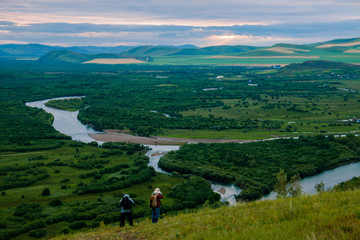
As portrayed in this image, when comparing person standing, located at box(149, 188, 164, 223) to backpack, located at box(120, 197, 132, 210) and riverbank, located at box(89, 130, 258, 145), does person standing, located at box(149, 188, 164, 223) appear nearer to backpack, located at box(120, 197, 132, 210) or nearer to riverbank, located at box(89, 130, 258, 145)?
backpack, located at box(120, 197, 132, 210)

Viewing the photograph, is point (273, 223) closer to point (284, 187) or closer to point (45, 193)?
point (284, 187)

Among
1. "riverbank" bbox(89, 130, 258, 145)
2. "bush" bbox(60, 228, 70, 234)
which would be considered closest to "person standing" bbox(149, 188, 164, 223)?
"bush" bbox(60, 228, 70, 234)

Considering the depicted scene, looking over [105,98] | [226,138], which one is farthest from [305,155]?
[105,98]

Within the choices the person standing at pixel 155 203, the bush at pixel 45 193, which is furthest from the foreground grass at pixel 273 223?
the bush at pixel 45 193

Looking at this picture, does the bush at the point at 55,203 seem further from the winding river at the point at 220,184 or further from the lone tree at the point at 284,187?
the lone tree at the point at 284,187

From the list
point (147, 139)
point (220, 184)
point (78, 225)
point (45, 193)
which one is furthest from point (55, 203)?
point (147, 139)

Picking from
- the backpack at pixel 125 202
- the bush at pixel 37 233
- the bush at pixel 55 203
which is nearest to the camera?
the backpack at pixel 125 202
